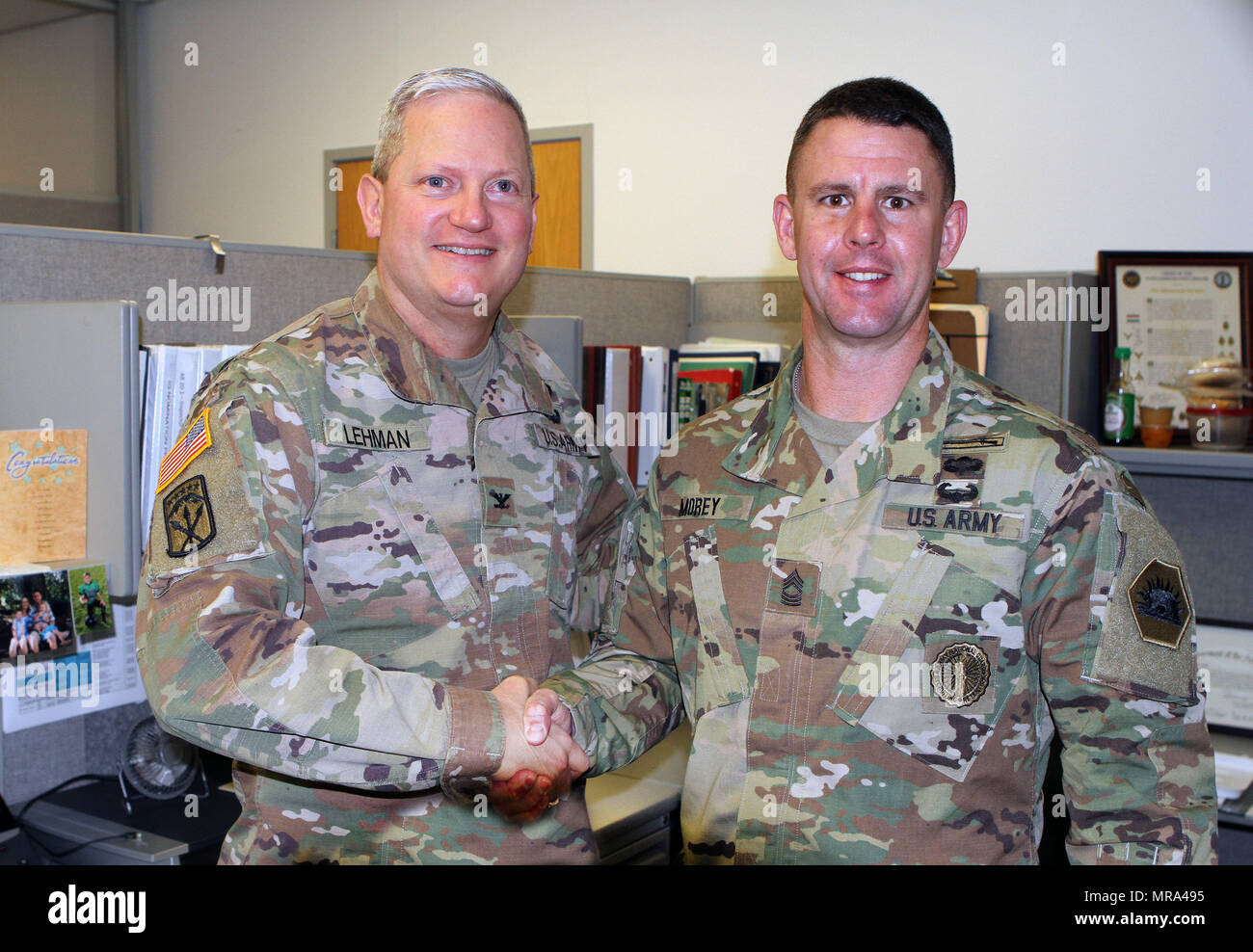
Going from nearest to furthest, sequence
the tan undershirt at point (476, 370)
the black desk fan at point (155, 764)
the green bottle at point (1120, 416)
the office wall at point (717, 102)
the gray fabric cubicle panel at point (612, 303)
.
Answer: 1. the tan undershirt at point (476, 370)
2. the black desk fan at point (155, 764)
3. the green bottle at point (1120, 416)
4. the gray fabric cubicle panel at point (612, 303)
5. the office wall at point (717, 102)

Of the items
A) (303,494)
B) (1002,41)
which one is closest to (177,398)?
(303,494)

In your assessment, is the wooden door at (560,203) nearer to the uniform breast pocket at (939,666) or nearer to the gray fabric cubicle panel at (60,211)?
the gray fabric cubicle panel at (60,211)

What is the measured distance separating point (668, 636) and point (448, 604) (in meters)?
0.29

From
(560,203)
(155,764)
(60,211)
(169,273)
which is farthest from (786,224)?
(60,211)

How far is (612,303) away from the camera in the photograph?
2.53 m

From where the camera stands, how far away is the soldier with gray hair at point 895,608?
3.52 ft

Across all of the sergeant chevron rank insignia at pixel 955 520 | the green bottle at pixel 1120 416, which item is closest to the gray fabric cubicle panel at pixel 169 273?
the sergeant chevron rank insignia at pixel 955 520

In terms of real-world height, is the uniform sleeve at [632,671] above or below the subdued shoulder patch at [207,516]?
below

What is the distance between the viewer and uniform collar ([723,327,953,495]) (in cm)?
119

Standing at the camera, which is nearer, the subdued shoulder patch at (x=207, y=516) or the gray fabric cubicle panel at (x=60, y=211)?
the subdued shoulder patch at (x=207, y=516)

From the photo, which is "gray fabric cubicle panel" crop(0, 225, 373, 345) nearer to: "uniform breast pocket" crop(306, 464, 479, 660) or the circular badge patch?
"uniform breast pocket" crop(306, 464, 479, 660)

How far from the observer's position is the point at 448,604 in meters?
1.22

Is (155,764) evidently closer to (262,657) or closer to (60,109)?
(262,657)
